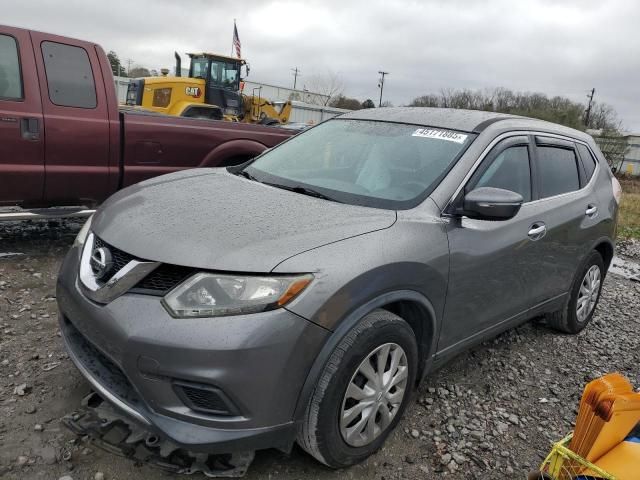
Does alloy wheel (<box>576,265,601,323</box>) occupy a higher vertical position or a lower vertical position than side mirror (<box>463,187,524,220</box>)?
lower

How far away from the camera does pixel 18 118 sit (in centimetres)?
459

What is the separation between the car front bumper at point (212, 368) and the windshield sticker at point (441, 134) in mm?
1606

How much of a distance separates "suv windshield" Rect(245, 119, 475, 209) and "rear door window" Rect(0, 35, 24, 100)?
8.41ft

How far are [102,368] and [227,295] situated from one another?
75 centimetres

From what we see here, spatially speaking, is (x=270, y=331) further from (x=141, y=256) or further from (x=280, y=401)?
(x=141, y=256)

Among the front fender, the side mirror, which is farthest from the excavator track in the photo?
the front fender

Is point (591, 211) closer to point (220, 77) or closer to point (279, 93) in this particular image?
point (220, 77)

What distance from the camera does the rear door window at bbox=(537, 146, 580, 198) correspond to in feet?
11.9

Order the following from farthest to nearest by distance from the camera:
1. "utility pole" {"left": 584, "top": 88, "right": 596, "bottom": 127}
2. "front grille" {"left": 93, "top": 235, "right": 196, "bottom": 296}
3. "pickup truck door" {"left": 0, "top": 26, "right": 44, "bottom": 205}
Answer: "utility pole" {"left": 584, "top": 88, "right": 596, "bottom": 127}
"pickup truck door" {"left": 0, "top": 26, "right": 44, "bottom": 205}
"front grille" {"left": 93, "top": 235, "right": 196, "bottom": 296}

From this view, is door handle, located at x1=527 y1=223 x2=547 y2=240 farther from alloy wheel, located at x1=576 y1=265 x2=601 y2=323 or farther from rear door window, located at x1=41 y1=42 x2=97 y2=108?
rear door window, located at x1=41 y1=42 x2=97 y2=108

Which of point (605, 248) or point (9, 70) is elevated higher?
point (9, 70)

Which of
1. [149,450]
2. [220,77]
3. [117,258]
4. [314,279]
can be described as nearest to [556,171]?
[314,279]

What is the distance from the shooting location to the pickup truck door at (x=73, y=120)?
478cm

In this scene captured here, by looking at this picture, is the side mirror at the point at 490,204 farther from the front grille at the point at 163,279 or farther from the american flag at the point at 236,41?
the american flag at the point at 236,41
